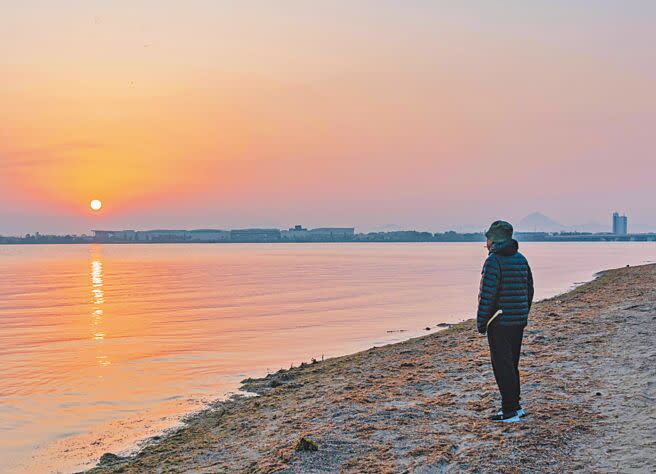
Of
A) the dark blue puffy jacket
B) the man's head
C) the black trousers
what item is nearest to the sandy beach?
the black trousers

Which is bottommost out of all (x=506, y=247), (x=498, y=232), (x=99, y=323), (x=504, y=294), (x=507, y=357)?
(x=99, y=323)

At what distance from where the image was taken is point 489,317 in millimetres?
8000

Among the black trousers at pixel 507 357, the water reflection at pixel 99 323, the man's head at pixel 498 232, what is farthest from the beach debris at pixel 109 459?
the water reflection at pixel 99 323

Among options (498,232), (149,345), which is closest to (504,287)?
(498,232)

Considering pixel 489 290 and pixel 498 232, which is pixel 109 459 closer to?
pixel 489 290

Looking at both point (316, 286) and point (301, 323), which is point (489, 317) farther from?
point (316, 286)

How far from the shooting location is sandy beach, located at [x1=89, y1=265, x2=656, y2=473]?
7320 mm

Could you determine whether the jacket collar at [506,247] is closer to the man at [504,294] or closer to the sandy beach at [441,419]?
the man at [504,294]

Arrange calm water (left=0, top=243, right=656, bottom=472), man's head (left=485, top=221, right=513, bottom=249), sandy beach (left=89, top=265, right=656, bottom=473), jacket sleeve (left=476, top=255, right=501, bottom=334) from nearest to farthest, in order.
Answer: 1. sandy beach (left=89, top=265, right=656, bottom=473)
2. jacket sleeve (left=476, top=255, right=501, bottom=334)
3. man's head (left=485, top=221, right=513, bottom=249)
4. calm water (left=0, top=243, right=656, bottom=472)

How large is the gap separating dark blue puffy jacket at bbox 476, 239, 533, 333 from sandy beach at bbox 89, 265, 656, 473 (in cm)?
140

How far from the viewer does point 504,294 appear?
7.94 metres

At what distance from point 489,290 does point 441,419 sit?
2097 mm

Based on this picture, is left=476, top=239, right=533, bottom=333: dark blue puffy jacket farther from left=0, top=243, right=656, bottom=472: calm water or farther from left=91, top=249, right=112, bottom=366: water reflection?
left=91, top=249, right=112, bottom=366: water reflection

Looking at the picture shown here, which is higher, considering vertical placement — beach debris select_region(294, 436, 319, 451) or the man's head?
the man's head
